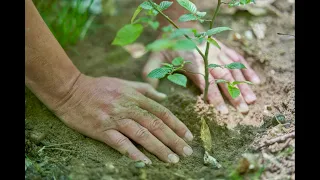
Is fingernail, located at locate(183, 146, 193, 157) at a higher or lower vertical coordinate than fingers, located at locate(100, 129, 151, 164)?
lower

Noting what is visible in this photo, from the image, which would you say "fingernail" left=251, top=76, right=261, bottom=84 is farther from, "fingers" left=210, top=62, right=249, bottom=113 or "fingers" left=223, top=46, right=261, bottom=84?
"fingers" left=210, top=62, right=249, bottom=113

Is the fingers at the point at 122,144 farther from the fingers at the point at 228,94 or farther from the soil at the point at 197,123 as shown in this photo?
the fingers at the point at 228,94

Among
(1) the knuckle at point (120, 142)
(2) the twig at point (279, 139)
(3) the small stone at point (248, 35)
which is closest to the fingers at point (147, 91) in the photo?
(1) the knuckle at point (120, 142)

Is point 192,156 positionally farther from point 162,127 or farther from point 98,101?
point 98,101

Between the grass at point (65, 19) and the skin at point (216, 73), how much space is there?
1.50ft

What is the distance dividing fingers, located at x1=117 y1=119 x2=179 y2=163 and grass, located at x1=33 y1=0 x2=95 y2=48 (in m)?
0.83

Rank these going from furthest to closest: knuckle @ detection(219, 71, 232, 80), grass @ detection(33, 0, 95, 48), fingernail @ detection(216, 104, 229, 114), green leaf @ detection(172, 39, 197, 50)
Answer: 1. grass @ detection(33, 0, 95, 48)
2. knuckle @ detection(219, 71, 232, 80)
3. fingernail @ detection(216, 104, 229, 114)
4. green leaf @ detection(172, 39, 197, 50)

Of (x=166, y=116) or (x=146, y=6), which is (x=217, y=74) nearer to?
(x=166, y=116)

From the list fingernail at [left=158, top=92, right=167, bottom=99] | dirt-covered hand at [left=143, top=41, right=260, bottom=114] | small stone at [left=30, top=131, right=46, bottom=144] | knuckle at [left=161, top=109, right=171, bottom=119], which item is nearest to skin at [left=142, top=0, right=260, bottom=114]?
dirt-covered hand at [left=143, top=41, right=260, bottom=114]

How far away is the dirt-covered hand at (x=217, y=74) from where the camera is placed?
1.98 metres

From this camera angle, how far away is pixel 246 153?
1592mm

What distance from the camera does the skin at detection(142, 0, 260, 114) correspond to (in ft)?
6.52

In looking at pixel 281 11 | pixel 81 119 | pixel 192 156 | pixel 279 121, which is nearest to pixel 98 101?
pixel 81 119

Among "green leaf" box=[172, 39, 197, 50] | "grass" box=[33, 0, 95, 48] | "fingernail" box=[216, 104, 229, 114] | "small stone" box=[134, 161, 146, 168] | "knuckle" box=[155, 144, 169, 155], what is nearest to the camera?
"green leaf" box=[172, 39, 197, 50]
